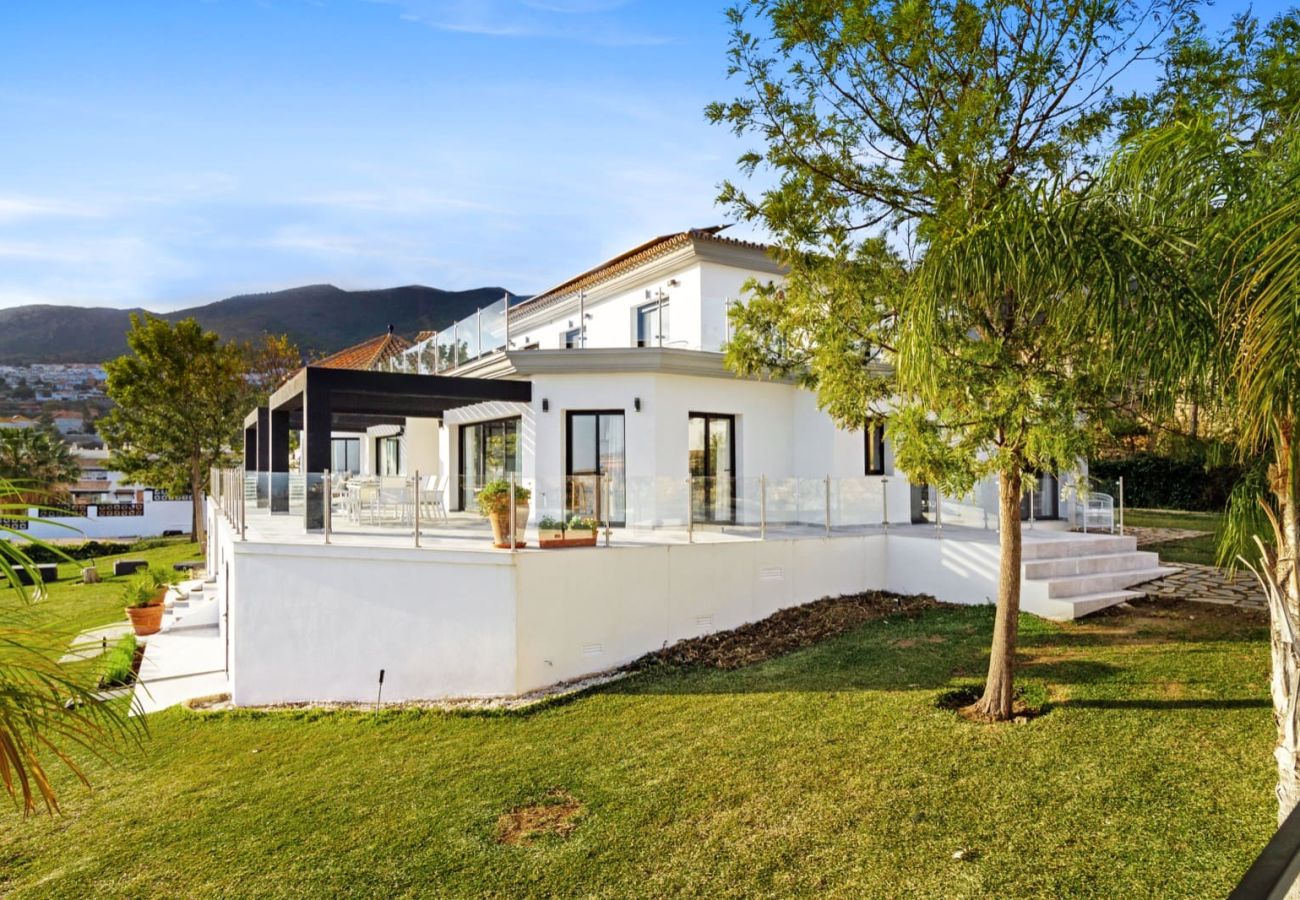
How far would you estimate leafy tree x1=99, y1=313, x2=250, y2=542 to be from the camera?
103 feet

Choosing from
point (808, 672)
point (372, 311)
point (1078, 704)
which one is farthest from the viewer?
point (372, 311)

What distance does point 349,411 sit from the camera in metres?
18.8

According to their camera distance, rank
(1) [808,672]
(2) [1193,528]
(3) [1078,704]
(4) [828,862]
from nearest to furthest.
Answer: (4) [828,862]
(3) [1078,704]
(1) [808,672]
(2) [1193,528]

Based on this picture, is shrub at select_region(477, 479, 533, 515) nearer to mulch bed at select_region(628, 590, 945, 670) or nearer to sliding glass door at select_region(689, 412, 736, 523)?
mulch bed at select_region(628, 590, 945, 670)

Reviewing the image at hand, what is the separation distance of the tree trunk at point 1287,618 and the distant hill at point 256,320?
84731 mm

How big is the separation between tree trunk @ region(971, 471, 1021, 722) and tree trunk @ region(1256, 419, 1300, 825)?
268 cm

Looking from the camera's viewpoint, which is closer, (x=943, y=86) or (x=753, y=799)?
(x=753, y=799)

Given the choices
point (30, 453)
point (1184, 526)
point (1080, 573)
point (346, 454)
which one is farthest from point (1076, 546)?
point (30, 453)

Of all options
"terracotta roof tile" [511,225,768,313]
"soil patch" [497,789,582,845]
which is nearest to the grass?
"soil patch" [497,789,582,845]

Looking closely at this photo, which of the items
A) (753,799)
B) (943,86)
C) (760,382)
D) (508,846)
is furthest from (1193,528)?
(508,846)

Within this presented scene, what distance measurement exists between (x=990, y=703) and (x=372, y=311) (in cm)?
10778

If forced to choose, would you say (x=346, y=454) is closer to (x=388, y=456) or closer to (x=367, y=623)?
(x=388, y=456)

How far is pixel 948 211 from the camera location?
6.39 m

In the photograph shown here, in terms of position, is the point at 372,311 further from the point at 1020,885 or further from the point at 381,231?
the point at 1020,885
